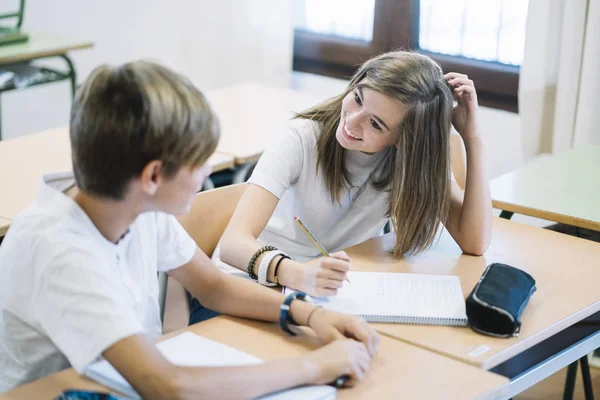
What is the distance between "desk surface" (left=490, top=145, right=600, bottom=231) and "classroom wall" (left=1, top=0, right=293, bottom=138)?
6.20 feet

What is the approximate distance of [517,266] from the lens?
1.87 m

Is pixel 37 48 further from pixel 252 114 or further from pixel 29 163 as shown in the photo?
pixel 29 163

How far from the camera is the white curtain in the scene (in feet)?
10.2

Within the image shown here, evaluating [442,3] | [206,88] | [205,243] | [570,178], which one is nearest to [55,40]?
[206,88]

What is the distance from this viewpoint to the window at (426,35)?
363 cm

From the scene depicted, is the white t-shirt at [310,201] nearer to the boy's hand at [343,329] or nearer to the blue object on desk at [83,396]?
the boy's hand at [343,329]

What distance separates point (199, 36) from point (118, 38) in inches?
16.6

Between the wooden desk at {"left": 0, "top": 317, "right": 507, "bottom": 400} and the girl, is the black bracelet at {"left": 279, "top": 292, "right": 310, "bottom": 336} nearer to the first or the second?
the wooden desk at {"left": 0, "top": 317, "right": 507, "bottom": 400}

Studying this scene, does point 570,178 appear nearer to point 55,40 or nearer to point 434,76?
point 434,76

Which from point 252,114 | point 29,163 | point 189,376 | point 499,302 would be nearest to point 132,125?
point 189,376

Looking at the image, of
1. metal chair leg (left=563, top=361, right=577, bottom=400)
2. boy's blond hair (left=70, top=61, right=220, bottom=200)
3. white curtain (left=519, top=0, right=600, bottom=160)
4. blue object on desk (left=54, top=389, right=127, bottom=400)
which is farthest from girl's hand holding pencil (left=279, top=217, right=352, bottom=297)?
white curtain (left=519, top=0, right=600, bottom=160)

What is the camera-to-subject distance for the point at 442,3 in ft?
12.6

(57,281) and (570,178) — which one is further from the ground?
(57,281)

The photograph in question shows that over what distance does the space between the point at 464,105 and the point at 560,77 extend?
139cm
